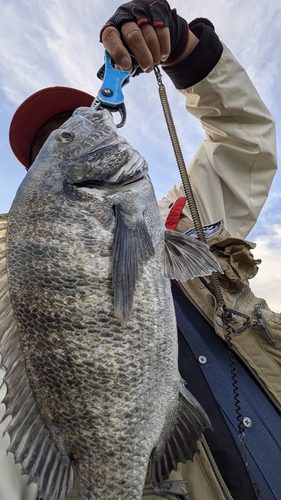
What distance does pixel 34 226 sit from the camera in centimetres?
145

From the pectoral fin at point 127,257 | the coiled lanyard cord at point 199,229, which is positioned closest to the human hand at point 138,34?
the coiled lanyard cord at point 199,229

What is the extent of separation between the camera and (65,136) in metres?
1.68

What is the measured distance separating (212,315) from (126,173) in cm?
122

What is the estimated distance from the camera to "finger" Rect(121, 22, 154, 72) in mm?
1790

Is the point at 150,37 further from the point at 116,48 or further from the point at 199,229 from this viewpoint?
the point at 199,229

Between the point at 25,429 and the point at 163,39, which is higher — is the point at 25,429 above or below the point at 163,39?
below

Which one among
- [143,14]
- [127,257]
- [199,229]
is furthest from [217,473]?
[143,14]

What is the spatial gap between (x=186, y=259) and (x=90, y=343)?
593 mm

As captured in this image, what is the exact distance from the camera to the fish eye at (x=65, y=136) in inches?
66.1

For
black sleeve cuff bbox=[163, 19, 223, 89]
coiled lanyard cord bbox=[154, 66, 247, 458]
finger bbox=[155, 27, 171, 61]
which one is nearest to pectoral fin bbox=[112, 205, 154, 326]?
coiled lanyard cord bbox=[154, 66, 247, 458]

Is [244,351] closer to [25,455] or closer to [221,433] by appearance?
[221,433]

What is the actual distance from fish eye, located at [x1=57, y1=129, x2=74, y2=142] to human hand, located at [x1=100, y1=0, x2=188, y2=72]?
1.62 ft

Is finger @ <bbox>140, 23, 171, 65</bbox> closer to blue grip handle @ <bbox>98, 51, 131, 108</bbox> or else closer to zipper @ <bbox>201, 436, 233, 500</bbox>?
blue grip handle @ <bbox>98, 51, 131, 108</bbox>

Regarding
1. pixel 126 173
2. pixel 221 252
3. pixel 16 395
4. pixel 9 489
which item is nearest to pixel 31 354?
pixel 16 395
